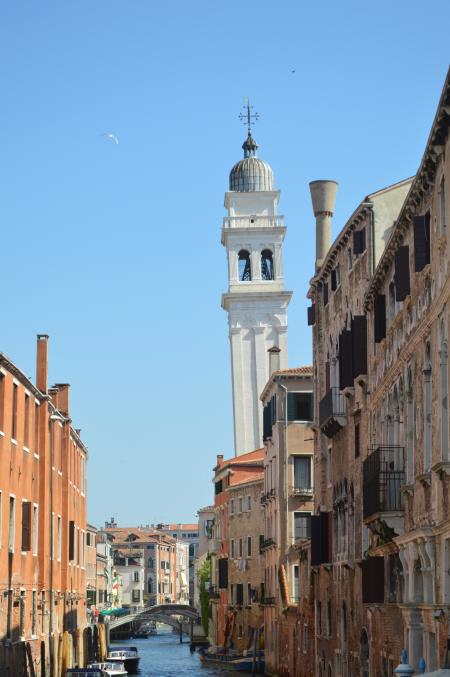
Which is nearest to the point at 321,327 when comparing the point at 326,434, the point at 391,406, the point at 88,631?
the point at 326,434

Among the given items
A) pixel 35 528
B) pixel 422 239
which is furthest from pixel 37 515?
pixel 422 239

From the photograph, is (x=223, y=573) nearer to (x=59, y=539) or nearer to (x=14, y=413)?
(x=59, y=539)

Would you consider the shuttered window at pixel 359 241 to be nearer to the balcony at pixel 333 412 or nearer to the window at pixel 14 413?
the balcony at pixel 333 412

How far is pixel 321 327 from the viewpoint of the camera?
127 ft

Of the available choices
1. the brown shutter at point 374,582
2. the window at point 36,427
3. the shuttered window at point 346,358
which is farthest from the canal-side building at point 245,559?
the brown shutter at point 374,582

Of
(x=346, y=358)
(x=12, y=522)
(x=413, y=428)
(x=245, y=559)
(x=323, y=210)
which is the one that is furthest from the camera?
(x=245, y=559)

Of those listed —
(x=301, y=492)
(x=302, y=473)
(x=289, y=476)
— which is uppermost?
(x=302, y=473)

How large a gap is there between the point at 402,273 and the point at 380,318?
3.53m

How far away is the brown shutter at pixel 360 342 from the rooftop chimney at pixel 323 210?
30.2 feet

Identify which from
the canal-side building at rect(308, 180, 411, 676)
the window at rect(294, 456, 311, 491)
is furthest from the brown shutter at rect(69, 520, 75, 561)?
the canal-side building at rect(308, 180, 411, 676)

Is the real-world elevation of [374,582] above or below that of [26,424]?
below

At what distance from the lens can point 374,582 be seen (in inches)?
1070

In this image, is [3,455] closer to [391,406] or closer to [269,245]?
[391,406]

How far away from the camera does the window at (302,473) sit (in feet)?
171
